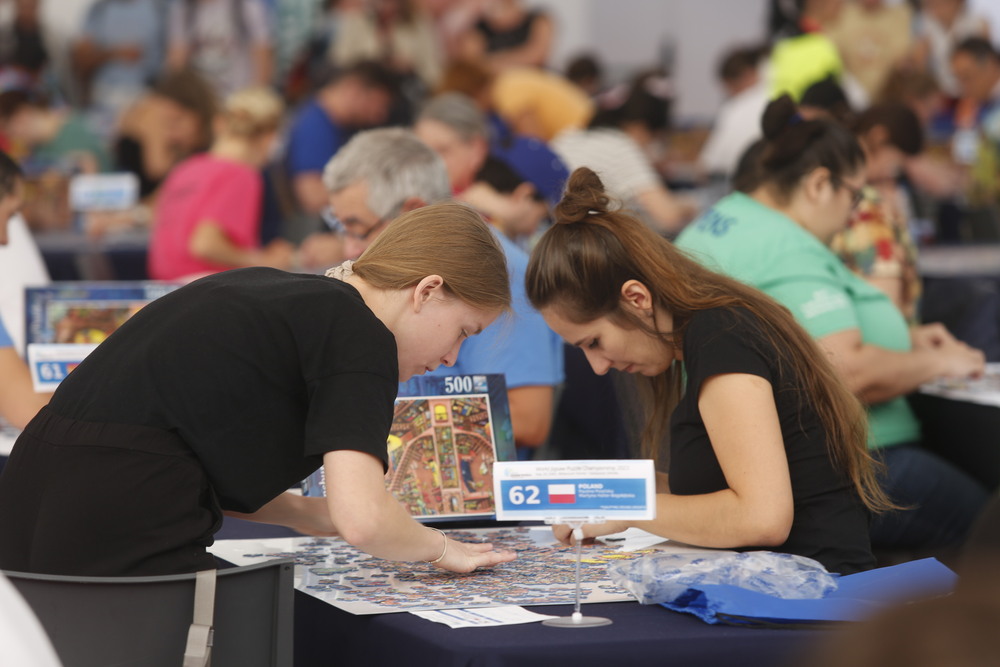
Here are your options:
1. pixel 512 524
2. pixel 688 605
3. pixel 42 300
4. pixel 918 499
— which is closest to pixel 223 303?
pixel 688 605

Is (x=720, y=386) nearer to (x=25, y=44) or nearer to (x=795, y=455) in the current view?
(x=795, y=455)

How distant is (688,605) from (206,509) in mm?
690

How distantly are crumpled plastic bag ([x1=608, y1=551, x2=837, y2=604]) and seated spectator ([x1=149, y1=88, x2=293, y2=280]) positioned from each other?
11.8ft

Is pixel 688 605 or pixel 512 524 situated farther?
pixel 512 524

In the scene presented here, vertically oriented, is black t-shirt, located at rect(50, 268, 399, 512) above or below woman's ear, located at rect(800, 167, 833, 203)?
below

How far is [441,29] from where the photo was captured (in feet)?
32.2

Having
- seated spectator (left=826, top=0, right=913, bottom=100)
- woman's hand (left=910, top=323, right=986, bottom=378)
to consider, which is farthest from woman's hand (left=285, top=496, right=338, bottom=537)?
seated spectator (left=826, top=0, right=913, bottom=100)

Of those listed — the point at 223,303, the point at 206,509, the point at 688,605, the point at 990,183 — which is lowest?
the point at 688,605

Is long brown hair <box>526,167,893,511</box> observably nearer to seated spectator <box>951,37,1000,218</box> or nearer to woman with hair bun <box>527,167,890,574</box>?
woman with hair bun <box>527,167,890,574</box>

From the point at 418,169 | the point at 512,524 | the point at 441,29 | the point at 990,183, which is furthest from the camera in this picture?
the point at 441,29

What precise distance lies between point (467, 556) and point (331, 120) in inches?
197

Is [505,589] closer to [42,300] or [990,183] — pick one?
[42,300]

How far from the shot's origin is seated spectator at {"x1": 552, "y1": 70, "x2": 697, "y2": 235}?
625 cm

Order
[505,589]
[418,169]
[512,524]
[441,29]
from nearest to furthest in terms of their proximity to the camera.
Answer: [505,589] < [512,524] < [418,169] < [441,29]
